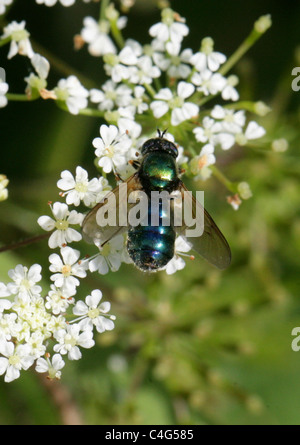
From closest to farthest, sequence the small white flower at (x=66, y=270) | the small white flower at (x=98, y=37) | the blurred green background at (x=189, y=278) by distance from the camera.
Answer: the small white flower at (x=66, y=270) → the small white flower at (x=98, y=37) → the blurred green background at (x=189, y=278)

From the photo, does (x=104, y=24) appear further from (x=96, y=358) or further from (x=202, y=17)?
(x=96, y=358)

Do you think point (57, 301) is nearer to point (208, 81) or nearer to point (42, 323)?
point (42, 323)

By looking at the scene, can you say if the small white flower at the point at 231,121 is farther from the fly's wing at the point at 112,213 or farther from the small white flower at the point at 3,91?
the small white flower at the point at 3,91

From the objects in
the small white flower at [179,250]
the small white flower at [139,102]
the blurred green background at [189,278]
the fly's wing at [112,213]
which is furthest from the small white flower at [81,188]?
the blurred green background at [189,278]

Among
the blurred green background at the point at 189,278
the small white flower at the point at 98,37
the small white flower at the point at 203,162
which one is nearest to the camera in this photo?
the small white flower at the point at 203,162

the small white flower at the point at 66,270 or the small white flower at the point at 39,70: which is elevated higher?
the small white flower at the point at 39,70

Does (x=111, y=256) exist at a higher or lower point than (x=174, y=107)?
lower

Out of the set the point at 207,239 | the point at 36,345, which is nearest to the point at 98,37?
the point at 207,239
